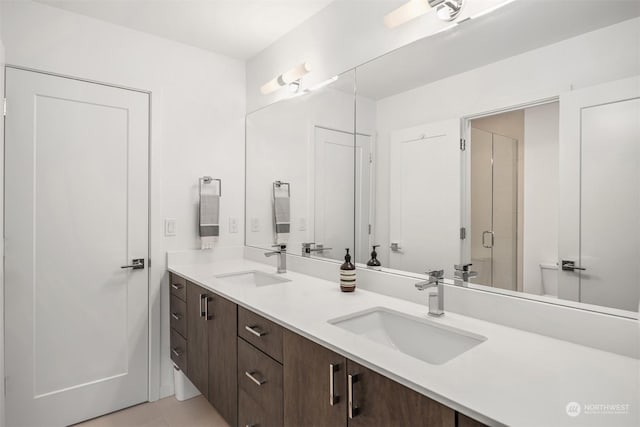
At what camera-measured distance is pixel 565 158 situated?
1150mm

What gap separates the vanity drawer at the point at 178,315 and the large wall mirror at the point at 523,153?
131 cm

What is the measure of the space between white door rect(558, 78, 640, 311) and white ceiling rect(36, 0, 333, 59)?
1.53m

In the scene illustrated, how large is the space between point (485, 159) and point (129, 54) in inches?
89.2

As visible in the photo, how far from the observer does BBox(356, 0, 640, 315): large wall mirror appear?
1.06 meters

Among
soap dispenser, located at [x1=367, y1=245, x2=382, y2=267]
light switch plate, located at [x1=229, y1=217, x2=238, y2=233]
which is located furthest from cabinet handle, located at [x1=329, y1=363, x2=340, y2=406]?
light switch plate, located at [x1=229, y1=217, x2=238, y2=233]

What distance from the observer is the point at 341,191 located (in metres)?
2.01

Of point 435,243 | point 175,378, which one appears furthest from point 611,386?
Result: point 175,378

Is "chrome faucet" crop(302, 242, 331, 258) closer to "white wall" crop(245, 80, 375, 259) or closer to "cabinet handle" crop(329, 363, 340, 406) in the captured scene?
"white wall" crop(245, 80, 375, 259)

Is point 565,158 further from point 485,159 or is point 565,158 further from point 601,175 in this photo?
point 485,159

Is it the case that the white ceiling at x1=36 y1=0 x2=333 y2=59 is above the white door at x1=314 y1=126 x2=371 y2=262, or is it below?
above

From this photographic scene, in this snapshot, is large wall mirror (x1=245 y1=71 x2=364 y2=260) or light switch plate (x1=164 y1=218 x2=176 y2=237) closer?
large wall mirror (x1=245 y1=71 x2=364 y2=260)

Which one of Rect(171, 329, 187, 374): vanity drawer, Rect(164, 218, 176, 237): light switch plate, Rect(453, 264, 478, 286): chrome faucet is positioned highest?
Rect(164, 218, 176, 237): light switch plate

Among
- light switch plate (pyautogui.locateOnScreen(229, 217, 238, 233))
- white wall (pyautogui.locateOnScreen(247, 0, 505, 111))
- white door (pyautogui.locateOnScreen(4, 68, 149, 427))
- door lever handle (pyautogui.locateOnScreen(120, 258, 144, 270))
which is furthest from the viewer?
light switch plate (pyautogui.locateOnScreen(229, 217, 238, 233))

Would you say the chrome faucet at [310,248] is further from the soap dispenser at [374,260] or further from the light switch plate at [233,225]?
the light switch plate at [233,225]
